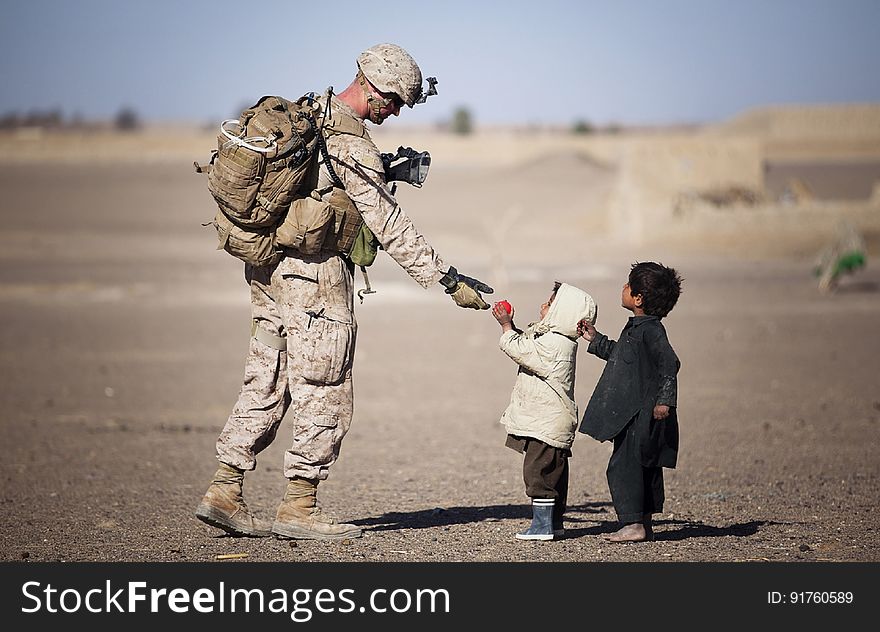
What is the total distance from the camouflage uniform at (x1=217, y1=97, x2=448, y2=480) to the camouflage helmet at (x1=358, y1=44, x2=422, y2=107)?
0.21 m

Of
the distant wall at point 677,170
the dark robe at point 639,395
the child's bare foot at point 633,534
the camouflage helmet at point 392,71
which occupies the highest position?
the distant wall at point 677,170

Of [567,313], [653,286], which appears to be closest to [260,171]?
[567,313]

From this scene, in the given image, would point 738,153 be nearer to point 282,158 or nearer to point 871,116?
point 282,158

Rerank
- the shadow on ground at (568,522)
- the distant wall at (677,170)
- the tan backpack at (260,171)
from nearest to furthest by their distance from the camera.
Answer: the tan backpack at (260,171) → the shadow on ground at (568,522) → the distant wall at (677,170)

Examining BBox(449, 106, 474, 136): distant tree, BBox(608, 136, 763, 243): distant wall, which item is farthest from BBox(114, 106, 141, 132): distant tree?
BBox(608, 136, 763, 243): distant wall

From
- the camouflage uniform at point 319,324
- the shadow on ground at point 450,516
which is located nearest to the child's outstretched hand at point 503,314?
the camouflage uniform at point 319,324

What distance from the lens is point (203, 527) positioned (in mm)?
6918

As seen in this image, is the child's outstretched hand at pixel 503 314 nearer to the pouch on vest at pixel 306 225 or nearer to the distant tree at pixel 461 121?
the pouch on vest at pixel 306 225

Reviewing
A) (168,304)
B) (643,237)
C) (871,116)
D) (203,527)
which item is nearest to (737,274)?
(643,237)

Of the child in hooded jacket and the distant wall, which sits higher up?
the distant wall

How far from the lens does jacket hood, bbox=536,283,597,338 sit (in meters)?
6.04

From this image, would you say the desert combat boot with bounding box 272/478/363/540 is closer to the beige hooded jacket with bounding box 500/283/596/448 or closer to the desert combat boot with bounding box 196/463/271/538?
the desert combat boot with bounding box 196/463/271/538

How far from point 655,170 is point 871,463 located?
27922 millimetres

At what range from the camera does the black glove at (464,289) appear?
5.89m
